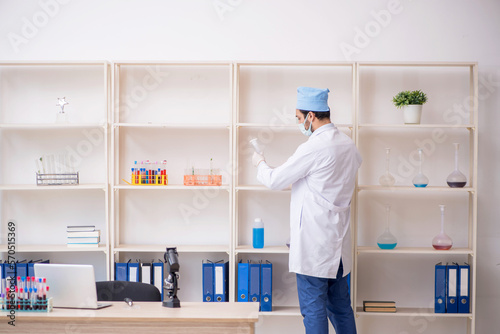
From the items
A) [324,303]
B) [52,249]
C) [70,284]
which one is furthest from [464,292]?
[52,249]

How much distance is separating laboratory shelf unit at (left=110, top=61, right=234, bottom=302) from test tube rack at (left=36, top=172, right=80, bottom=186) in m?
0.32

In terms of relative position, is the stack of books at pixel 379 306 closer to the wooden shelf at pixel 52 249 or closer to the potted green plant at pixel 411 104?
the potted green plant at pixel 411 104

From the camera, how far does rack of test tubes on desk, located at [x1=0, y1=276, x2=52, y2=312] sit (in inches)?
88.2

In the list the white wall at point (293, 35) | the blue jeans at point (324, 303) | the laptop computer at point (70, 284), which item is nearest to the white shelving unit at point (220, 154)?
the white wall at point (293, 35)

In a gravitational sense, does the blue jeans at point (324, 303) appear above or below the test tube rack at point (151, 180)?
below

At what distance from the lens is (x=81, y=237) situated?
3.56m

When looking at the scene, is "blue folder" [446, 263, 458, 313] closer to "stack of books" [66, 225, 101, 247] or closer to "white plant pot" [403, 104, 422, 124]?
"white plant pot" [403, 104, 422, 124]

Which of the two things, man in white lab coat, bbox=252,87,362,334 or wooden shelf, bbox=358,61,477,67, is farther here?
wooden shelf, bbox=358,61,477,67

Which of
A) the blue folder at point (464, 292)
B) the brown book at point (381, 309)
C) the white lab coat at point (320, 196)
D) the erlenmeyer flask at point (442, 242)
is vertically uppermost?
the white lab coat at point (320, 196)

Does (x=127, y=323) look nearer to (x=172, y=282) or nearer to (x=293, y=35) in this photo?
(x=172, y=282)

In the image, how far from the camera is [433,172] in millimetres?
3719

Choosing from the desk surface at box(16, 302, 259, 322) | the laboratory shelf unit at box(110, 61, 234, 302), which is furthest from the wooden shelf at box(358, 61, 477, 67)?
the desk surface at box(16, 302, 259, 322)

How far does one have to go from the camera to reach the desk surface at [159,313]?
2.16 meters

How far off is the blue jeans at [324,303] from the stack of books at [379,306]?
→ 0.48m
